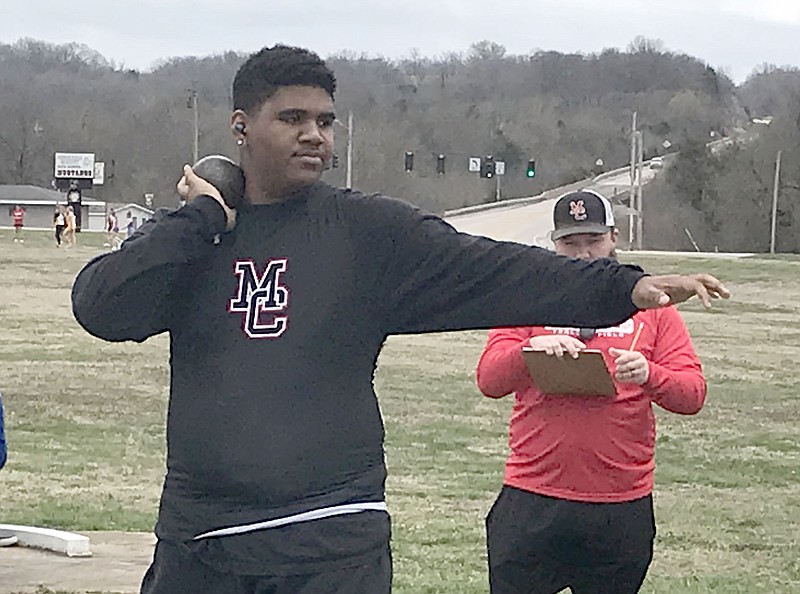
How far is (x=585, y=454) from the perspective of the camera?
507cm

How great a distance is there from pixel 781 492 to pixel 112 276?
8521mm

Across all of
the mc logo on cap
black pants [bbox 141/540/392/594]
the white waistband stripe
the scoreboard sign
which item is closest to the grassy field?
the mc logo on cap

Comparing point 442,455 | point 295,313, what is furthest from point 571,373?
point 442,455

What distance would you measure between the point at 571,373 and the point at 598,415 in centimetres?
28

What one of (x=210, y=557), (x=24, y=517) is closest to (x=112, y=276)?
(x=210, y=557)

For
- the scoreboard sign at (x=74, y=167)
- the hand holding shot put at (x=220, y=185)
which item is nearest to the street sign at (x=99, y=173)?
the scoreboard sign at (x=74, y=167)

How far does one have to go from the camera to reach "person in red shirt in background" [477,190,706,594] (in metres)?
5.07

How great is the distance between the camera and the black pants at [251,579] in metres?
3.47

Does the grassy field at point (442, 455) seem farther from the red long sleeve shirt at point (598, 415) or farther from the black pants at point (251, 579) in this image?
the black pants at point (251, 579)

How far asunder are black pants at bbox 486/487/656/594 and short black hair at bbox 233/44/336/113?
1.93 m

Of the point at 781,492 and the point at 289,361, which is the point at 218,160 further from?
the point at 781,492

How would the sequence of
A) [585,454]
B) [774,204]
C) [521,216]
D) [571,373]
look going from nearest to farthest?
[571,373]
[585,454]
[774,204]
[521,216]

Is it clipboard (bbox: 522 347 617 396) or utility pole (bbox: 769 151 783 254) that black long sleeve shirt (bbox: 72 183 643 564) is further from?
utility pole (bbox: 769 151 783 254)

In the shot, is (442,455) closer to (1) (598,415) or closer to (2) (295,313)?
(1) (598,415)
